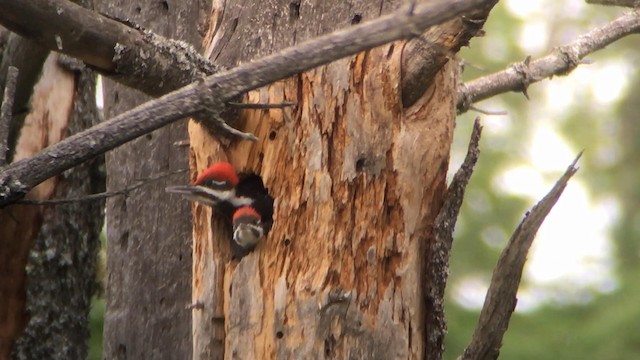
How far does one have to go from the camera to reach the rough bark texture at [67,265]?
16.4 ft

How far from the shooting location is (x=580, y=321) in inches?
272

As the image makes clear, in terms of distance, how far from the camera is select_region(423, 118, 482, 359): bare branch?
11.5 ft

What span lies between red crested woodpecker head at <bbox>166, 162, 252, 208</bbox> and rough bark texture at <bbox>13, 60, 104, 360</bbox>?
1691 mm

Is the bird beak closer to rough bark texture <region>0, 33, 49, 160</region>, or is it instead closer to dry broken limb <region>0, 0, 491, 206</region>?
dry broken limb <region>0, 0, 491, 206</region>

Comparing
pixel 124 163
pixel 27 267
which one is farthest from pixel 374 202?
pixel 27 267

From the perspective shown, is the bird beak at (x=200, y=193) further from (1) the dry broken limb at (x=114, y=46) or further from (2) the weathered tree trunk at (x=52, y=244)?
(2) the weathered tree trunk at (x=52, y=244)

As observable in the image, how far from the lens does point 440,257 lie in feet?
11.6

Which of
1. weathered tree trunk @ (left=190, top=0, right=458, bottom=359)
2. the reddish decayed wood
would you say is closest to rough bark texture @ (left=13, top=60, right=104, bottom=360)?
weathered tree trunk @ (left=190, top=0, right=458, bottom=359)

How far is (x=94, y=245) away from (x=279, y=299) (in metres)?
2.09

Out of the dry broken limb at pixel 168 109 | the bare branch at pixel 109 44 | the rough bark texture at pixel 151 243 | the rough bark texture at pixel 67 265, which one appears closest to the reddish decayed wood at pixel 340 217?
the bare branch at pixel 109 44

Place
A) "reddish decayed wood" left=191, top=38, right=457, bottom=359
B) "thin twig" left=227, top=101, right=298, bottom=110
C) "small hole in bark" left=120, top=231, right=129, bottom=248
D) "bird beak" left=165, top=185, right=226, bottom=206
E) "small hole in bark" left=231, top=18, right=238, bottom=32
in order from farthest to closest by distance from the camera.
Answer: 1. "small hole in bark" left=120, top=231, right=129, bottom=248
2. "small hole in bark" left=231, top=18, right=238, bottom=32
3. "bird beak" left=165, top=185, right=226, bottom=206
4. "reddish decayed wood" left=191, top=38, right=457, bottom=359
5. "thin twig" left=227, top=101, right=298, bottom=110

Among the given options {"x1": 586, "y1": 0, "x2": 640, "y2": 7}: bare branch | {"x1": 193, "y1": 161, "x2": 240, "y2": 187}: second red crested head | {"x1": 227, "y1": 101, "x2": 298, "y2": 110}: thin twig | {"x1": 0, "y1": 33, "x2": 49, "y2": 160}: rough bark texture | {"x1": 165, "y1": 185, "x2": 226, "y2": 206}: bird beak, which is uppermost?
{"x1": 586, "y1": 0, "x2": 640, "y2": 7}: bare branch

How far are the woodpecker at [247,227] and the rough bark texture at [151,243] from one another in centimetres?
116

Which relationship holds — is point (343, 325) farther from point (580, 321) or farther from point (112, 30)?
point (580, 321)
